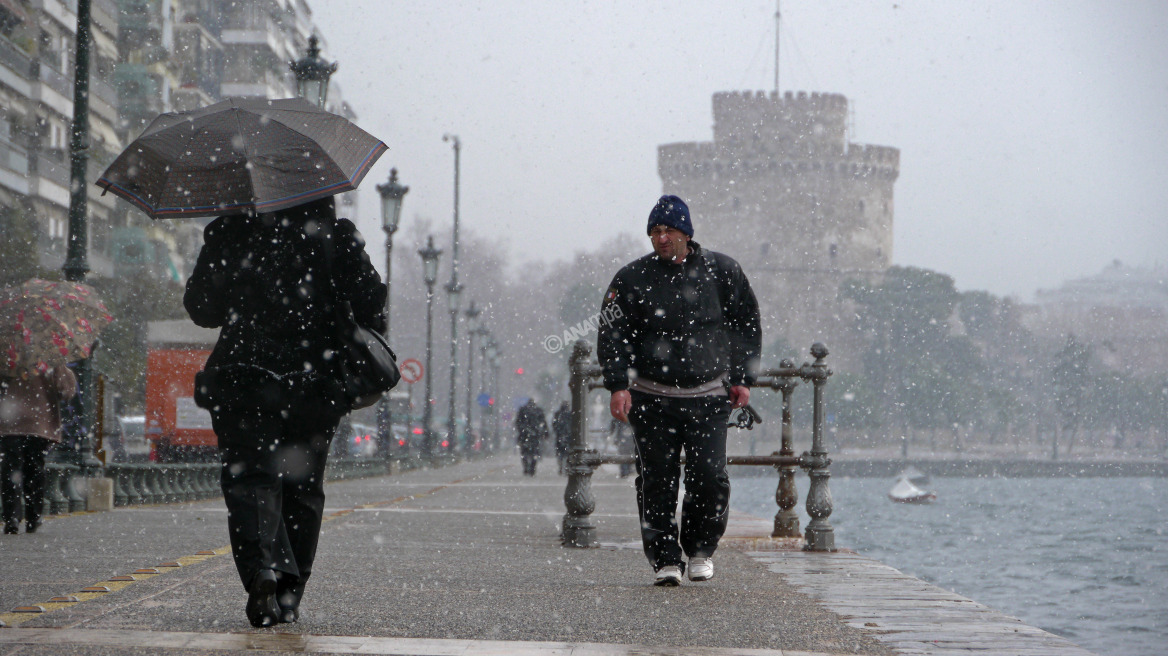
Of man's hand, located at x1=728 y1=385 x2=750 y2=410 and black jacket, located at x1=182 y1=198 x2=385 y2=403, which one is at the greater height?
black jacket, located at x1=182 y1=198 x2=385 y2=403

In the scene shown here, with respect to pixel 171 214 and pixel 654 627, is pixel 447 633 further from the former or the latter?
pixel 171 214

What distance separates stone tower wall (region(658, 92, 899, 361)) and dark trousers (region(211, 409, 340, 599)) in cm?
10099

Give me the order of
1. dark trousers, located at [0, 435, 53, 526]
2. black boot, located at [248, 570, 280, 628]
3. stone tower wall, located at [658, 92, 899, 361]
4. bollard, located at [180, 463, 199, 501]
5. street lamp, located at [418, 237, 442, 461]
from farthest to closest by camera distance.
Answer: stone tower wall, located at [658, 92, 899, 361], street lamp, located at [418, 237, 442, 461], bollard, located at [180, 463, 199, 501], dark trousers, located at [0, 435, 53, 526], black boot, located at [248, 570, 280, 628]

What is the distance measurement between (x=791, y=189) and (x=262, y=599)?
104677mm

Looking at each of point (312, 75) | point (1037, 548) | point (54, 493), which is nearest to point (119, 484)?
point (54, 493)

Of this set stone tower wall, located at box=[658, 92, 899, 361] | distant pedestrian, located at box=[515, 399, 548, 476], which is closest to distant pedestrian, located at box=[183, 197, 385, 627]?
distant pedestrian, located at box=[515, 399, 548, 476]

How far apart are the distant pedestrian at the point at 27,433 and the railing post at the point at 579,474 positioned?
3.16 metres

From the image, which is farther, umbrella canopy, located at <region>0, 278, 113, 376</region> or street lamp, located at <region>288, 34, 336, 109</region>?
street lamp, located at <region>288, 34, 336, 109</region>

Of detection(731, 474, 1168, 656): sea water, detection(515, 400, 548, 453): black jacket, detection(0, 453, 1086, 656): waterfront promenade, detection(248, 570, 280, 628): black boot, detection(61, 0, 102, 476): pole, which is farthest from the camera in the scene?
detection(515, 400, 548, 453): black jacket

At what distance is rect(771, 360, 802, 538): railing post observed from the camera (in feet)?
29.5

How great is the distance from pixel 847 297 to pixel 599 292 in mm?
20397

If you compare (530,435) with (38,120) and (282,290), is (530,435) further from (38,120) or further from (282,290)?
(282,290)

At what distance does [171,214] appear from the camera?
16.6ft

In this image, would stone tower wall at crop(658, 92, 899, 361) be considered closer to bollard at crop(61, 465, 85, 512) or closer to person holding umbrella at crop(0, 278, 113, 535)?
bollard at crop(61, 465, 85, 512)
